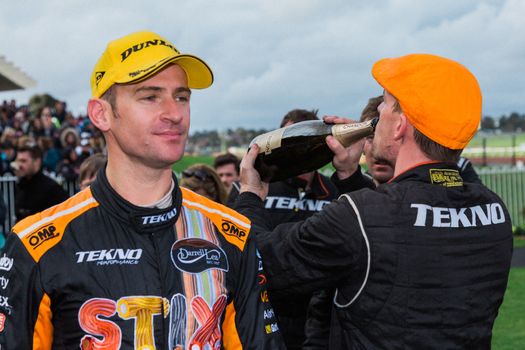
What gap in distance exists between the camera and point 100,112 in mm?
2408

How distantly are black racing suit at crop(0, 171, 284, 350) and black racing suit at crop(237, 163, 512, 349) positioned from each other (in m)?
0.29

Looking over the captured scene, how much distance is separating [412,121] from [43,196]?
22.7 ft

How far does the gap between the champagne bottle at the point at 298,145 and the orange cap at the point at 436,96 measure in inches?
14.4

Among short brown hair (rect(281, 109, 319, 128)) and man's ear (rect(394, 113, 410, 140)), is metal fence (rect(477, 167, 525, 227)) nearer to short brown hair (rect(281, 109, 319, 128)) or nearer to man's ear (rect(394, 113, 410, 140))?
short brown hair (rect(281, 109, 319, 128))

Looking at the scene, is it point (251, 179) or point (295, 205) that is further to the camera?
point (295, 205)

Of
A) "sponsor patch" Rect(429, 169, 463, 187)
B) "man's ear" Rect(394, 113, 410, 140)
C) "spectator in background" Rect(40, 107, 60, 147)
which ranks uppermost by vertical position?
"spectator in background" Rect(40, 107, 60, 147)

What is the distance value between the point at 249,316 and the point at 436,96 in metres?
1.10

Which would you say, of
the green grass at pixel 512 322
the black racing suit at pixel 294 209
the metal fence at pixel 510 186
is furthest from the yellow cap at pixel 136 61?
the metal fence at pixel 510 186

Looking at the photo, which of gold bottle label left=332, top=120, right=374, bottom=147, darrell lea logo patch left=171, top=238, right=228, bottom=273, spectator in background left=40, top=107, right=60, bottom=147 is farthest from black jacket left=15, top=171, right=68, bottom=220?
spectator in background left=40, top=107, right=60, bottom=147

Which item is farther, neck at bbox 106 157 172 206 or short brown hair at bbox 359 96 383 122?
short brown hair at bbox 359 96 383 122

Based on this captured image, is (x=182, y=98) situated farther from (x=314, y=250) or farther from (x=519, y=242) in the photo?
(x=519, y=242)

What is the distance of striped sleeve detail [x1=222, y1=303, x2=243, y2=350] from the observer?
2352 mm

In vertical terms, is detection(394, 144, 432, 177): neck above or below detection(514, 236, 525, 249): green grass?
above

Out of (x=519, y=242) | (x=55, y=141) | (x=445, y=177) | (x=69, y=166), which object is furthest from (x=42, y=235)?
(x=519, y=242)
